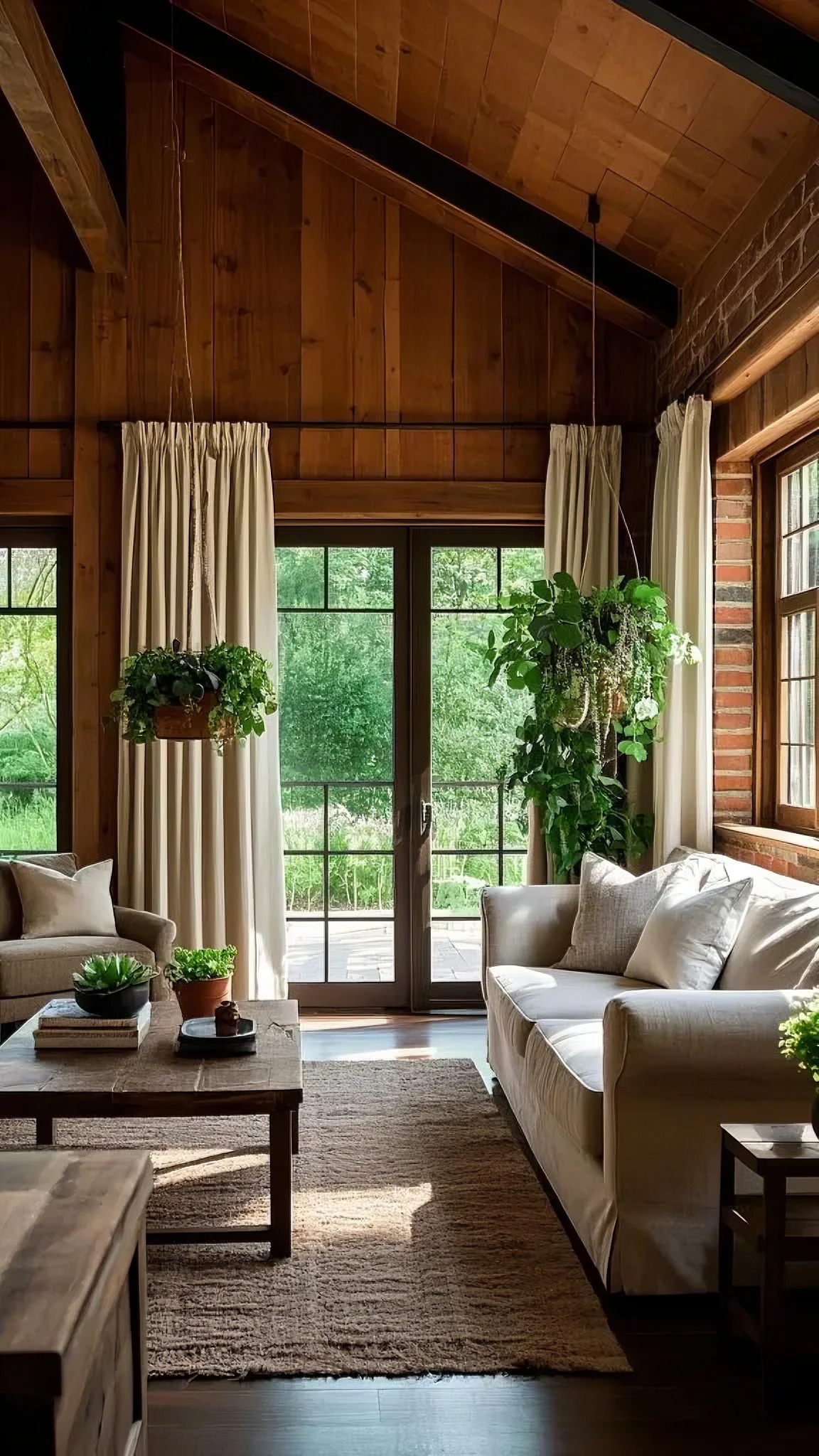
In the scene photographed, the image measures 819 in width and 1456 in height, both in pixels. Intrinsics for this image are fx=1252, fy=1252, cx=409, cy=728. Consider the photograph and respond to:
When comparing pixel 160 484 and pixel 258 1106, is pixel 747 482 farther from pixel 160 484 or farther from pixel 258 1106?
pixel 258 1106

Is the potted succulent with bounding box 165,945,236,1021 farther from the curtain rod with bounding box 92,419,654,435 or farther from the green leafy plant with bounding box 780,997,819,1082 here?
the curtain rod with bounding box 92,419,654,435

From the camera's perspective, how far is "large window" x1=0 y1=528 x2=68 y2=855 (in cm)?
582

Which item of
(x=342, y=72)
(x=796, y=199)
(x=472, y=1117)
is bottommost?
(x=472, y=1117)

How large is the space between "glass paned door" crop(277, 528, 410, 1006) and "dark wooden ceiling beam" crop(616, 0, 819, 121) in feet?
9.15

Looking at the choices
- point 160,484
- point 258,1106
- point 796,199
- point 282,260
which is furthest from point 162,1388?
point 282,260

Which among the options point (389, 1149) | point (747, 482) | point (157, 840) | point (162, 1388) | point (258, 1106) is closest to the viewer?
point (162, 1388)

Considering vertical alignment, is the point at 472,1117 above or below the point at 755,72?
below

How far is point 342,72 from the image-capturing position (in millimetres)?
5168

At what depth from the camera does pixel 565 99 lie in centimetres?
448

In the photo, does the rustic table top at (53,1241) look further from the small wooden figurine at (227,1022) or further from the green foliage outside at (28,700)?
the green foliage outside at (28,700)

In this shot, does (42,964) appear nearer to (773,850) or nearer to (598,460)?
(773,850)

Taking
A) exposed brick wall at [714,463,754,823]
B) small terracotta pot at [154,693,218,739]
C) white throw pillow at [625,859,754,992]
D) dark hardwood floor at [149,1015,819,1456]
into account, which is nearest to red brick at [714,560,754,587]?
exposed brick wall at [714,463,754,823]

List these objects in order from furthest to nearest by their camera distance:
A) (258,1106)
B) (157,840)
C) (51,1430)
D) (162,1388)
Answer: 1. (157,840)
2. (258,1106)
3. (162,1388)
4. (51,1430)

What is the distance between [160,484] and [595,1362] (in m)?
4.20
